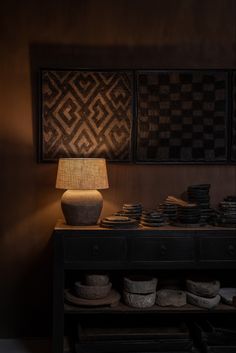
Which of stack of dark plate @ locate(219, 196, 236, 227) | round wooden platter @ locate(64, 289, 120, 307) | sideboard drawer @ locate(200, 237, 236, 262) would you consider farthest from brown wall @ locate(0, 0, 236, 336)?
sideboard drawer @ locate(200, 237, 236, 262)

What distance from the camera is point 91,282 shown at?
274 centimetres

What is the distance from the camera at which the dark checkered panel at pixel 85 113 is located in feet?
10.0

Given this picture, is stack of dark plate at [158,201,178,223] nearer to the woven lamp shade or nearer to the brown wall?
the brown wall

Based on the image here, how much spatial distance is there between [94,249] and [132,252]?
24 cm

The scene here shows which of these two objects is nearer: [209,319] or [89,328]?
[89,328]

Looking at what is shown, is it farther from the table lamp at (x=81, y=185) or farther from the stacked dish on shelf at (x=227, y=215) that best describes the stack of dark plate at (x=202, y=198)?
the table lamp at (x=81, y=185)

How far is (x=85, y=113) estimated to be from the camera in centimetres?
307

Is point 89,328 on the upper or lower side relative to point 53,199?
lower

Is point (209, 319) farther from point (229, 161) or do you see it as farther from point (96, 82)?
point (96, 82)

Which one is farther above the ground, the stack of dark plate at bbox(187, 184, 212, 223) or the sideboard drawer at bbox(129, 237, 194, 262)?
the stack of dark plate at bbox(187, 184, 212, 223)

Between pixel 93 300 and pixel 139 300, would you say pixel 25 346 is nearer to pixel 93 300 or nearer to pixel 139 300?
pixel 93 300

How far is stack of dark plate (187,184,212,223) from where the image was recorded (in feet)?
9.56

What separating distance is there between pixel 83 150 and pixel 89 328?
1.21 m

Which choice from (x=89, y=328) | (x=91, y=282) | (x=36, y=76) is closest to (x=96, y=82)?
(x=36, y=76)
